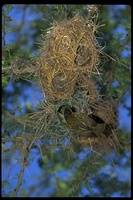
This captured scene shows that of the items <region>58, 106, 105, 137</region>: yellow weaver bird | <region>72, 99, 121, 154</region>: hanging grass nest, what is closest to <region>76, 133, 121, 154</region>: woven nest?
<region>72, 99, 121, 154</region>: hanging grass nest

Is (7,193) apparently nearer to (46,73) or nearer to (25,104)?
(25,104)

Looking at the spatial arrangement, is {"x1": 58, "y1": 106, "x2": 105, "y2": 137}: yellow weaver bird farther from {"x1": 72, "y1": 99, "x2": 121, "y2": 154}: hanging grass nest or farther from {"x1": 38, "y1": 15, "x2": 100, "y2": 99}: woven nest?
{"x1": 38, "y1": 15, "x2": 100, "y2": 99}: woven nest

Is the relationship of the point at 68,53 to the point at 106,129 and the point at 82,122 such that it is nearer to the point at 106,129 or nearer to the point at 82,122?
the point at 82,122

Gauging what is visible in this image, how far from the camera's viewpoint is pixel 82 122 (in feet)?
9.87

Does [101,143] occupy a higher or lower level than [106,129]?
lower

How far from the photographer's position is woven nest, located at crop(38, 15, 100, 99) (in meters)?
2.69

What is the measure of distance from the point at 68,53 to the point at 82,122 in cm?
53

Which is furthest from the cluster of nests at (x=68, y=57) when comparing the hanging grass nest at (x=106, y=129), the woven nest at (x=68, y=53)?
the hanging grass nest at (x=106, y=129)

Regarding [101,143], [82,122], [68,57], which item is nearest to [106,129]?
[101,143]

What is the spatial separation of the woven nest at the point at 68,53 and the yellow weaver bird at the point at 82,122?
0.78ft

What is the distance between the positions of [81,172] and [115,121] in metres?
0.97

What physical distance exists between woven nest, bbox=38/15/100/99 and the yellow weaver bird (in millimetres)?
237

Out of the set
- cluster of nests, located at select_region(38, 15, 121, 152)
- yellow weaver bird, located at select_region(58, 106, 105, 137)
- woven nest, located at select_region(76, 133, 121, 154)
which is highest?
cluster of nests, located at select_region(38, 15, 121, 152)

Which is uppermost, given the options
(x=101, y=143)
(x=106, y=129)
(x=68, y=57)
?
(x=68, y=57)
